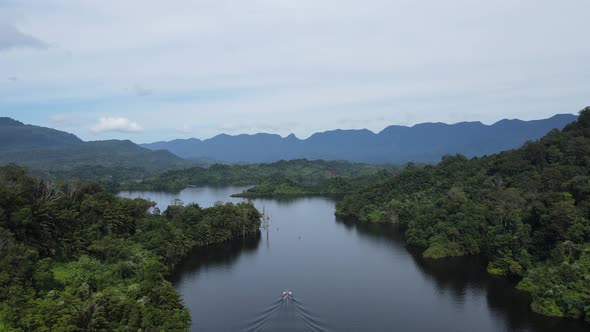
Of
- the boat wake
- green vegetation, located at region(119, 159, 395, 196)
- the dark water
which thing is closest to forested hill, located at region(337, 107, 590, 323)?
the dark water

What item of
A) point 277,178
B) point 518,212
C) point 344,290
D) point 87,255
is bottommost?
point 344,290

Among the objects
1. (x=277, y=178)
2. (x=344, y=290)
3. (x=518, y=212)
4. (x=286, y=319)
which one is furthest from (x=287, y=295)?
(x=277, y=178)

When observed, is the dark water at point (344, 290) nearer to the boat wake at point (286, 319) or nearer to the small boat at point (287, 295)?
the boat wake at point (286, 319)

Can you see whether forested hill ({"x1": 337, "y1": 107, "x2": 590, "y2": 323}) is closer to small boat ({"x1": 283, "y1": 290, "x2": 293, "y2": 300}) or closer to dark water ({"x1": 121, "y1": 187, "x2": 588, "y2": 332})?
dark water ({"x1": 121, "y1": 187, "x2": 588, "y2": 332})

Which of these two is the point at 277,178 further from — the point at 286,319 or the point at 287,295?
the point at 286,319

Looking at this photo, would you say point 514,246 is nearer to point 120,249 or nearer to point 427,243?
point 427,243
